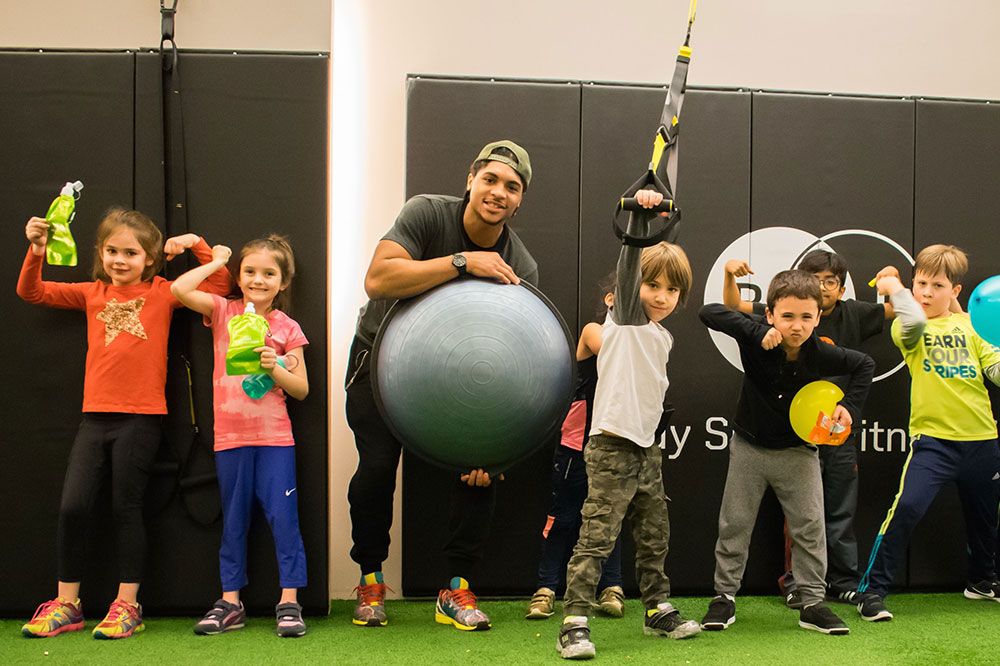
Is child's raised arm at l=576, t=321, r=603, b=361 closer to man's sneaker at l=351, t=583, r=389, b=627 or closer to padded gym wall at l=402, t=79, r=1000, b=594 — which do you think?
padded gym wall at l=402, t=79, r=1000, b=594

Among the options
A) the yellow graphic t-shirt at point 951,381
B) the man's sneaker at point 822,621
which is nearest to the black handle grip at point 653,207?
the yellow graphic t-shirt at point 951,381

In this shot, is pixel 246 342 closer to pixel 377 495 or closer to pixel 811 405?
pixel 377 495

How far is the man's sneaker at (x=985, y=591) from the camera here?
4.07m

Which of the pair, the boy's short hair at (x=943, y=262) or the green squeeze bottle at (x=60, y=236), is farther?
the boy's short hair at (x=943, y=262)

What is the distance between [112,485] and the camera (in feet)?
11.7

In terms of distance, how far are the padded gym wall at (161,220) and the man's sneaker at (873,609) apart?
212 centimetres

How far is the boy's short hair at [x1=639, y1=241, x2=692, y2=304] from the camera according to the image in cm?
329

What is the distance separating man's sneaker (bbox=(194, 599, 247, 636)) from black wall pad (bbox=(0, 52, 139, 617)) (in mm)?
508

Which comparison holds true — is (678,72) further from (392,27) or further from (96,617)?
(96,617)

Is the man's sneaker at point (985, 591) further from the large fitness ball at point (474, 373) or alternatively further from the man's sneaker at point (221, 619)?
the man's sneaker at point (221, 619)

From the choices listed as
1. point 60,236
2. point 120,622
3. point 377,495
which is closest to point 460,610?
point 377,495

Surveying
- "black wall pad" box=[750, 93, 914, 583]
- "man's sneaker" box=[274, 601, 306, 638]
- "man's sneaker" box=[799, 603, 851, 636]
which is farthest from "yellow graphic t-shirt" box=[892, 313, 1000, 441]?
"man's sneaker" box=[274, 601, 306, 638]

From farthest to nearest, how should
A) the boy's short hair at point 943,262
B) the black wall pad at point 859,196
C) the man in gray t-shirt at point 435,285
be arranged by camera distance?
1. the black wall pad at point 859,196
2. the boy's short hair at point 943,262
3. the man in gray t-shirt at point 435,285

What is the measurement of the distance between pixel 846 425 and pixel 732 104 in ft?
5.34
